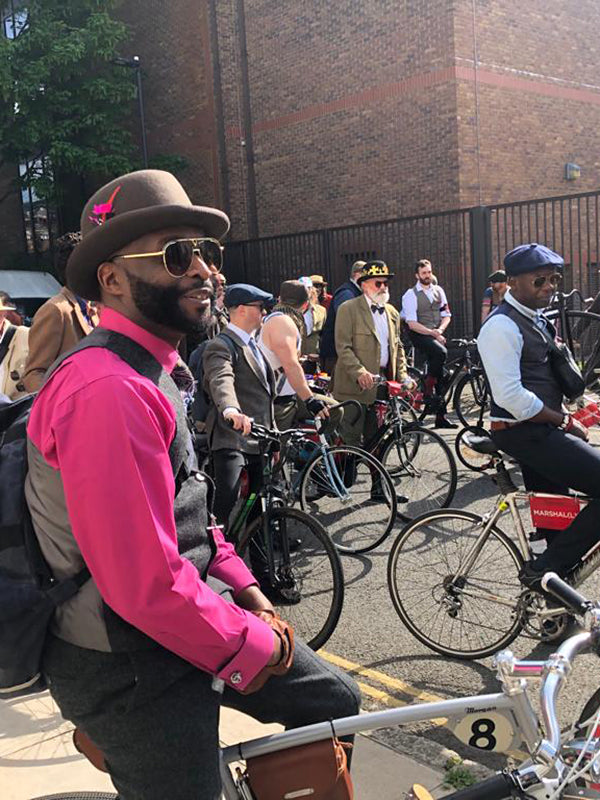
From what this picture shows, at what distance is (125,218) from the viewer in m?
1.79

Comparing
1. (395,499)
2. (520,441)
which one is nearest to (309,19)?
(395,499)

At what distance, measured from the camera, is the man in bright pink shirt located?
158 cm

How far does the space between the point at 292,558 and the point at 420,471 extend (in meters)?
2.43

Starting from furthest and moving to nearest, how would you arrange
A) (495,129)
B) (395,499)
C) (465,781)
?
(495,129), (395,499), (465,781)

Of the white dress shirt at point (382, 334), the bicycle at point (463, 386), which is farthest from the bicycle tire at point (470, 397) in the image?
the white dress shirt at point (382, 334)

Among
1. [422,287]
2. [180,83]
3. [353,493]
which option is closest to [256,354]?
[353,493]

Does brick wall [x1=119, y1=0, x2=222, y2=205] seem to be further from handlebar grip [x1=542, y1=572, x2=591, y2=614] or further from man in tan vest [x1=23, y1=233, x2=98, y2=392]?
handlebar grip [x1=542, y1=572, x2=591, y2=614]

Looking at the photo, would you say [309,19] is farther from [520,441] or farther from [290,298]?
[520,441]

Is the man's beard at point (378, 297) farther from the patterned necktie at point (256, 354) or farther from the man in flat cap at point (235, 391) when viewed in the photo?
the patterned necktie at point (256, 354)

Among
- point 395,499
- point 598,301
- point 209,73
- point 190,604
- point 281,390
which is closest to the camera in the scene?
point 190,604

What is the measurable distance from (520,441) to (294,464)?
8.86 ft

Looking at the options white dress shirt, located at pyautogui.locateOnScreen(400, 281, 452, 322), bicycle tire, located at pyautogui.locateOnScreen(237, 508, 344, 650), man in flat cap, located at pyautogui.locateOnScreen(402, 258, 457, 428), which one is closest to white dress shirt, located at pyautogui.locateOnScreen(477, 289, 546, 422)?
bicycle tire, located at pyautogui.locateOnScreen(237, 508, 344, 650)

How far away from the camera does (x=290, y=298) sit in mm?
6688

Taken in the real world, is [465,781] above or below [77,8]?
below
